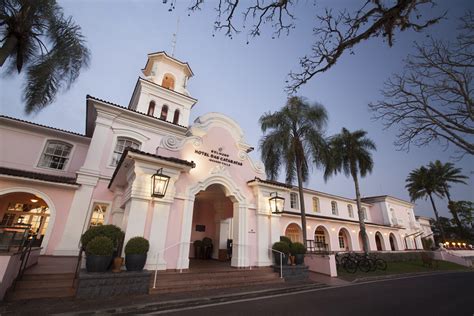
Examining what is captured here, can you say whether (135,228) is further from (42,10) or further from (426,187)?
(426,187)

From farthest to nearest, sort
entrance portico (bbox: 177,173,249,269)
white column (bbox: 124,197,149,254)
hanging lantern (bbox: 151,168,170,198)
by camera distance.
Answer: entrance portico (bbox: 177,173,249,269)
hanging lantern (bbox: 151,168,170,198)
white column (bbox: 124,197,149,254)

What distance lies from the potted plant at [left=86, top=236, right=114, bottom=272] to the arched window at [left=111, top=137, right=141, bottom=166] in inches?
307

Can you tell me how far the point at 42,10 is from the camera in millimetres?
8078

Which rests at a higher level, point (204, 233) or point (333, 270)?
point (204, 233)

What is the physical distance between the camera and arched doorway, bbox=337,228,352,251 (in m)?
23.6

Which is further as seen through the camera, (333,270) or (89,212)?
(333,270)

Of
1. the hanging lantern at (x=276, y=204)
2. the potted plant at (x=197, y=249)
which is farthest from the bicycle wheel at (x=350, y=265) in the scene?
the potted plant at (x=197, y=249)

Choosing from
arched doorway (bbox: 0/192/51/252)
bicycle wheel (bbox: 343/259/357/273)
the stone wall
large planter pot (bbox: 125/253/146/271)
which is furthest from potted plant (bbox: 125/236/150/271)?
bicycle wheel (bbox: 343/259/357/273)

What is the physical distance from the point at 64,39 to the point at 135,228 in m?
8.73

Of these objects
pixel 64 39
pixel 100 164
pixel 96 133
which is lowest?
pixel 100 164

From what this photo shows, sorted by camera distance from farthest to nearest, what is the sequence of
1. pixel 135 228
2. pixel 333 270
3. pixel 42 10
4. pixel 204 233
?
pixel 204 233
pixel 333 270
pixel 42 10
pixel 135 228

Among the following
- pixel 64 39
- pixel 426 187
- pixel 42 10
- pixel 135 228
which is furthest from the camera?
pixel 426 187

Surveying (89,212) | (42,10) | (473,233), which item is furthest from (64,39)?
(473,233)

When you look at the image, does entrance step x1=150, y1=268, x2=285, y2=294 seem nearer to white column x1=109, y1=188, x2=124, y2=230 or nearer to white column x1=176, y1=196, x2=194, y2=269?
white column x1=176, y1=196, x2=194, y2=269
